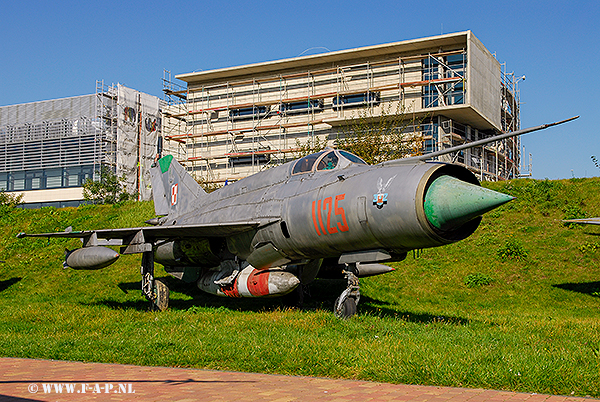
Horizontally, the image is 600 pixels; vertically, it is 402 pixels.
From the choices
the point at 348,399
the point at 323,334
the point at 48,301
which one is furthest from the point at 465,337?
the point at 48,301

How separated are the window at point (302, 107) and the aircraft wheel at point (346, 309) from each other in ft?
143

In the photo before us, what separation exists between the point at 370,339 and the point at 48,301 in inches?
515

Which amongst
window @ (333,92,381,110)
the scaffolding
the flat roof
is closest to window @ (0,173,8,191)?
the scaffolding

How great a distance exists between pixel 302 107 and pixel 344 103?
5.11m

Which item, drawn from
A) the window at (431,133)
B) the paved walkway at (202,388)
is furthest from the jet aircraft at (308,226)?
the window at (431,133)

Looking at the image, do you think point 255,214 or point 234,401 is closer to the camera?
point 234,401

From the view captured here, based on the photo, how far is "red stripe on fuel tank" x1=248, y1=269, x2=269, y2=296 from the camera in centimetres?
1305

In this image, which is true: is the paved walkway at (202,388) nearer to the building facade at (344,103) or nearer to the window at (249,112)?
the building facade at (344,103)

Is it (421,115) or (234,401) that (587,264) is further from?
(421,115)

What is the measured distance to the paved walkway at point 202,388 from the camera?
568 cm

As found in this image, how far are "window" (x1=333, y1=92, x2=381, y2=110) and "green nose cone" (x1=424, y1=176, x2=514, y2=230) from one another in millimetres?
41541

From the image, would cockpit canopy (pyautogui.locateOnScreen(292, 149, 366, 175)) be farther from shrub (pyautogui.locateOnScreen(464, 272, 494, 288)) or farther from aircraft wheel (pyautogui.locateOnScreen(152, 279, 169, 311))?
shrub (pyautogui.locateOnScreen(464, 272, 494, 288))

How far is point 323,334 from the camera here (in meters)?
9.79

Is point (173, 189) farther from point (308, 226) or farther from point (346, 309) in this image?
point (346, 309)
